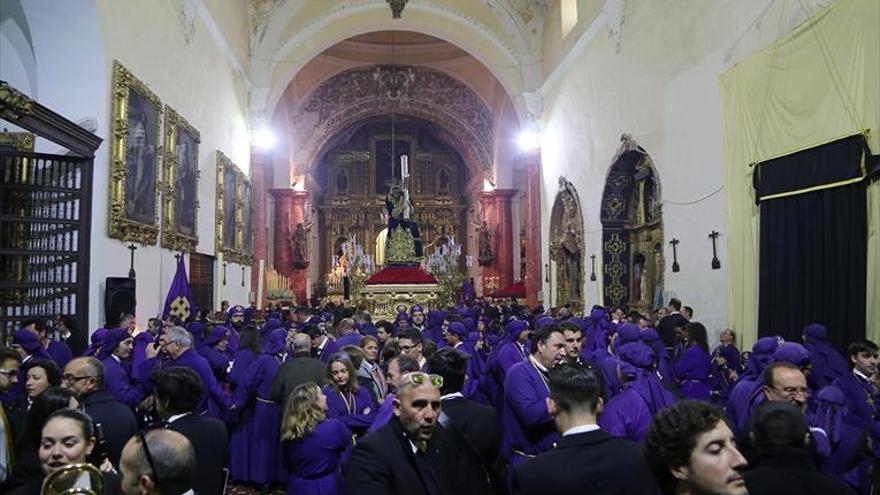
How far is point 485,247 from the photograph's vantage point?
29.5 meters

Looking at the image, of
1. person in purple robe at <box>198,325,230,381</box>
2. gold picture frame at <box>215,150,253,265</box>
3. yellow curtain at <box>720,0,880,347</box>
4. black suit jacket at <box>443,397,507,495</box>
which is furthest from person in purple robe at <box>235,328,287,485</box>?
gold picture frame at <box>215,150,253,265</box>

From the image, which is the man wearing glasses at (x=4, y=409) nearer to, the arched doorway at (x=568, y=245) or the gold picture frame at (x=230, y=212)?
the gold picture frame at (x=230, y=212)

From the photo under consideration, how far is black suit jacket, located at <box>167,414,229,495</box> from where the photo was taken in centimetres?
373

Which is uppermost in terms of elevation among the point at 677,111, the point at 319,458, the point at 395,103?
the point at 395,103

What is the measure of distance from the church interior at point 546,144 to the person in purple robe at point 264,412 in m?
3.55

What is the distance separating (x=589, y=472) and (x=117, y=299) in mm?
8886

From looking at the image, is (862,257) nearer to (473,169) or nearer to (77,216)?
(77,216)

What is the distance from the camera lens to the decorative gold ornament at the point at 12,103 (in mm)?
6828

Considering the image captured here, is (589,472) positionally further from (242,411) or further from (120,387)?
(242,411)

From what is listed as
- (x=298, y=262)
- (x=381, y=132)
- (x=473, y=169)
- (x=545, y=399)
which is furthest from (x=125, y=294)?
(x=381, y=132)

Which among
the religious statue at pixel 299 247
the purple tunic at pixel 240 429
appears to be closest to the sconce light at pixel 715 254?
the purple tunic at pixel 240 429

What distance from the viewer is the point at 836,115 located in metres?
7.57

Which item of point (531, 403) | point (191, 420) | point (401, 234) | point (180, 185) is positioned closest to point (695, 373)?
point (531, 403)

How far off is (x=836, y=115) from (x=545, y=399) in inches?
211
